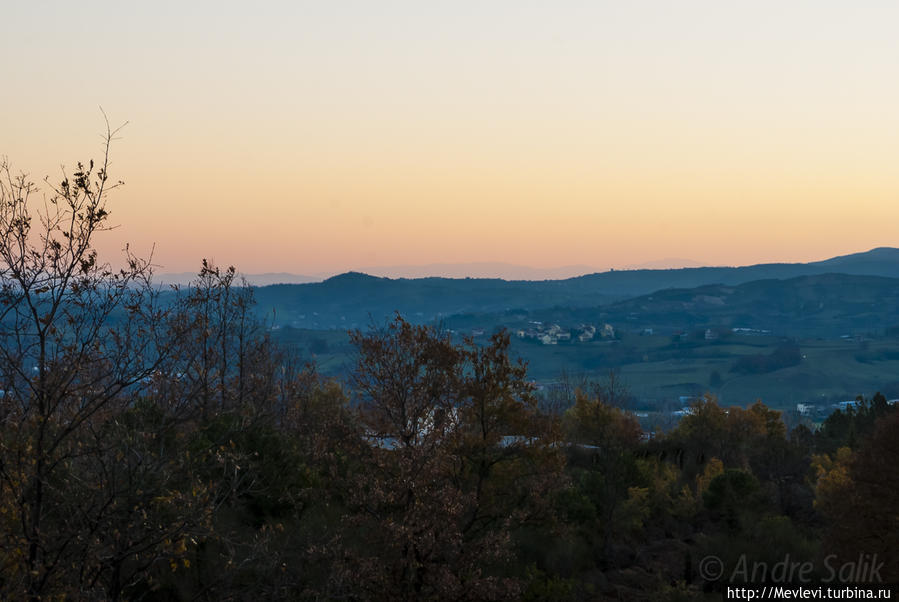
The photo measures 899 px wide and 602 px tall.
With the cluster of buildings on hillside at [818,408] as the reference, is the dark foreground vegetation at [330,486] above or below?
above

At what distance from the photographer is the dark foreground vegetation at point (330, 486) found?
1119 cm

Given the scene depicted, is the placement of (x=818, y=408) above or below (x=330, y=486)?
below

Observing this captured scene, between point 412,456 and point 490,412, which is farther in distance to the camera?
point 490,412

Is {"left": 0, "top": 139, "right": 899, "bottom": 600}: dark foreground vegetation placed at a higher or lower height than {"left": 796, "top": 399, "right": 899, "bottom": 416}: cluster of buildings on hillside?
higher

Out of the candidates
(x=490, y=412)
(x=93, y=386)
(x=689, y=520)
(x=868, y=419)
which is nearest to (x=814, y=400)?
(x=868, y=419)

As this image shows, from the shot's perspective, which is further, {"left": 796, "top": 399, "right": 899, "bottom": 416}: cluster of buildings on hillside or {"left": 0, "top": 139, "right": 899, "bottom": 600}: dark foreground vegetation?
{"left": 796, "top": 399, "right": 899, "bottom": 416}: cluster of buildings on hillside

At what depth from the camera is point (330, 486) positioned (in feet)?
78.0

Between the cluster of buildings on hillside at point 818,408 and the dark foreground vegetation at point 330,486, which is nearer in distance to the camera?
the dark foreground vegetation at point 330,486

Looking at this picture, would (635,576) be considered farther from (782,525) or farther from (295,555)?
(295,555)

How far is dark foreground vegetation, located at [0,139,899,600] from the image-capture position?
11188 millimetres

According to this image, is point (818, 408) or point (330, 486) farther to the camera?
point (818, 408)

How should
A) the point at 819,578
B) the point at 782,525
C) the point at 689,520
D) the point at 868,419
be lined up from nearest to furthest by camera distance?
1. the point at 819,578
2. the point at 782,525
3. the point at 689,520
4. the point at 868,419

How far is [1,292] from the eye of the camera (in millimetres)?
10758

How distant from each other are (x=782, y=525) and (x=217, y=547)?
72.7ft
